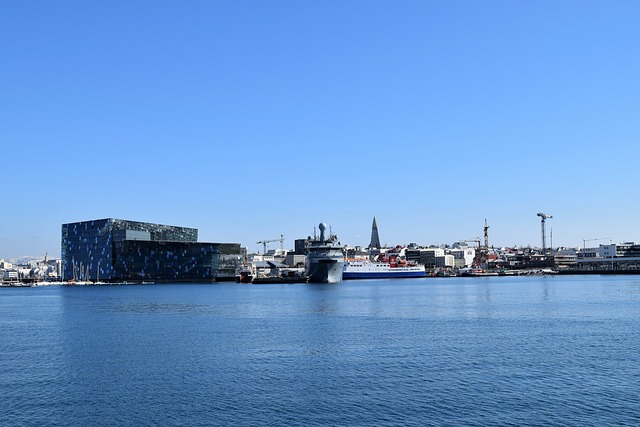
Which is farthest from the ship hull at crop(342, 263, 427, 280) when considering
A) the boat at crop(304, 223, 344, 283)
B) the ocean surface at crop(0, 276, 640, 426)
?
the ocean surface at crop(0, 276, 640, 426)

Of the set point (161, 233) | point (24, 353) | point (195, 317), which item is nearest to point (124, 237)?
→ point (161, 233)

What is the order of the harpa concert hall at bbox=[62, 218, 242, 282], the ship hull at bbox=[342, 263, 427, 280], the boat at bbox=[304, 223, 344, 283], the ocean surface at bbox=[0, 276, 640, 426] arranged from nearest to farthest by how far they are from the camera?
the ocean surface at bbox=[0, 276, 640, 426] → the boat at bbox=[304, 223, 344, 283] → the harpa concert hall at bbox=[62, 218, 242, 282] → the ship hull at bbox=[342, 263, 427, 280]

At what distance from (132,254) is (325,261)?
5366cm

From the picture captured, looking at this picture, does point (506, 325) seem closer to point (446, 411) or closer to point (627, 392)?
point (627, 392)

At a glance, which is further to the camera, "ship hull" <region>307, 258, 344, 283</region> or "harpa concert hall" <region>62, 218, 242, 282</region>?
"harpa concert hall" <region>62, 218, 242, 282</region>

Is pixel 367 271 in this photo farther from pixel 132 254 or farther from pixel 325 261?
pixel 132 254

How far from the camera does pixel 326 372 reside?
3123cm

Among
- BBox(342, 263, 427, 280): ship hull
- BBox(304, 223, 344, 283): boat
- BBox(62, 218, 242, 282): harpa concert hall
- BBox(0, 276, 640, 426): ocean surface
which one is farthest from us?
BBox(342, 263, 427, 280): ship hull

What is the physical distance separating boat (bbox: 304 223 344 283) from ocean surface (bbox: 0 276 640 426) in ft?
301

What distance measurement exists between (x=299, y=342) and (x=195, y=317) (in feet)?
70.1

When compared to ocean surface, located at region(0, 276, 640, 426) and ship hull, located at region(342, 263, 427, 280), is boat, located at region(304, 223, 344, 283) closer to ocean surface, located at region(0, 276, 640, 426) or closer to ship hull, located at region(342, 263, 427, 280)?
ship hull, located at region(342, 263, 427, 280)

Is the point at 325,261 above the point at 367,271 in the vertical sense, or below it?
above

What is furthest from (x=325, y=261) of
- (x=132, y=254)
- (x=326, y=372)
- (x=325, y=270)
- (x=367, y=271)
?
(x=326, y=372)

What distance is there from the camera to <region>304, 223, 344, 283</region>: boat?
147 m
